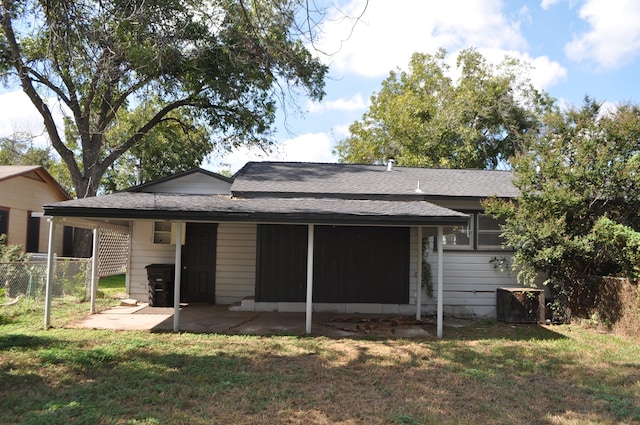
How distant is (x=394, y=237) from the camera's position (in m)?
10.7

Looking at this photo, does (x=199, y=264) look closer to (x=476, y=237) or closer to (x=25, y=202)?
(x=476, y=237)

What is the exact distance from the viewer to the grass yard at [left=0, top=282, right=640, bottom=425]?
443cm

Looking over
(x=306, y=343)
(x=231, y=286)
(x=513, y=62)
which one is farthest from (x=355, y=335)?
(x=513, y=62)

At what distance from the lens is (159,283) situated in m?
10.9

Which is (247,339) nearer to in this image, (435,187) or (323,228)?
(323,228)

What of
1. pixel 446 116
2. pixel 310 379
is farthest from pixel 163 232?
pixel 446 116

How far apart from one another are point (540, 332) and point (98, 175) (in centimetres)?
1432

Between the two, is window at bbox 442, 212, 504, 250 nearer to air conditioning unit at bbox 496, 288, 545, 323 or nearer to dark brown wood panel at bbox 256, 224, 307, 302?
air conditioning unit at bbox 496, 288, 545, 323

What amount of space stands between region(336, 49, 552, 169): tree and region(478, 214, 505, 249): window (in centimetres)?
1420

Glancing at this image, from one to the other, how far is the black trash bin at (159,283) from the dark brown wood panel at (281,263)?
2.23 metres

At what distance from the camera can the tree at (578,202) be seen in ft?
28.7

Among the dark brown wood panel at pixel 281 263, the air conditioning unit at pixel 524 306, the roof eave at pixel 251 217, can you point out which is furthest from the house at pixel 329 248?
the air conditioning unit at pixel 524 306

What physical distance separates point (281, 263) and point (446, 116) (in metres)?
18.5

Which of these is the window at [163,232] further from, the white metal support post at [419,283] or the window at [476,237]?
the window at [476,237]
